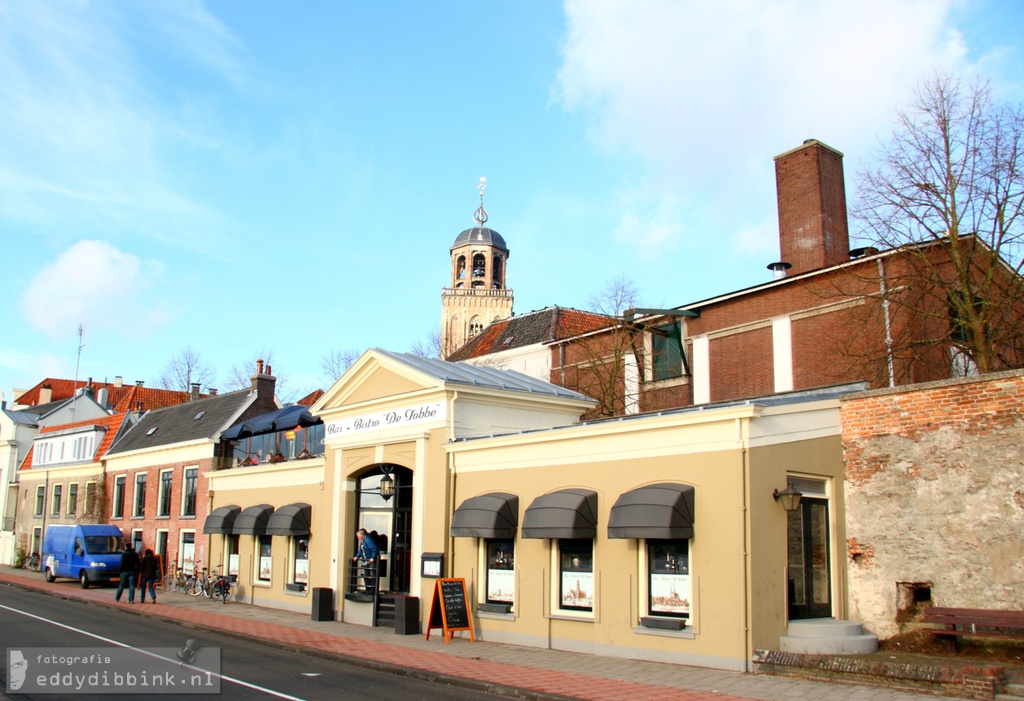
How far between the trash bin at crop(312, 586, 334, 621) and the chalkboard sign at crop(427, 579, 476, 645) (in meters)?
4.64

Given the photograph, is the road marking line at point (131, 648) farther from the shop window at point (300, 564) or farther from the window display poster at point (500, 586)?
the shop window at point (300, 564)

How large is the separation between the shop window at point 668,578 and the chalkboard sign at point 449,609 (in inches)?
169

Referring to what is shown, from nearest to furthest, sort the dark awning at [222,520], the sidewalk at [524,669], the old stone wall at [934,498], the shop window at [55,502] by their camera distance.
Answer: the sidewalk at [524,669]
the old stone wall at [934,498]
the dark awning at [222,520]
the shop window at [55,502]

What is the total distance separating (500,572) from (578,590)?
2.14 metres

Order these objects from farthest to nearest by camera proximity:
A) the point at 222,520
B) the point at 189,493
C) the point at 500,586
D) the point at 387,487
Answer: the point at 189,493, the point at 222,520, the point at 387,487, the point at 500,586

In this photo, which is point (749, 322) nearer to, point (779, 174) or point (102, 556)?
point (779, 174)

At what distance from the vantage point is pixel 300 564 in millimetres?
23578

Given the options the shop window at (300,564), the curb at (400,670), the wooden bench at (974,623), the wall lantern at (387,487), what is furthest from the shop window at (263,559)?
the wooden bench at (974,623)

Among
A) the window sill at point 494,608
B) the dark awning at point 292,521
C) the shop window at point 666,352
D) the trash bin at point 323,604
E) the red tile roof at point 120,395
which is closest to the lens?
the window sill at point 494,608

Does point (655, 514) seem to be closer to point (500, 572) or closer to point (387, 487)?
point (500, 572)

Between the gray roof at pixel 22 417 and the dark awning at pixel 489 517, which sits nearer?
the dark awning at pixel 489 517

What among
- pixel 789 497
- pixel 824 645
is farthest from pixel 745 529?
pixel 824 645

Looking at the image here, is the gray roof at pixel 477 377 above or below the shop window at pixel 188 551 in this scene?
above

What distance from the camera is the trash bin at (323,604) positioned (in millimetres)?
20844
